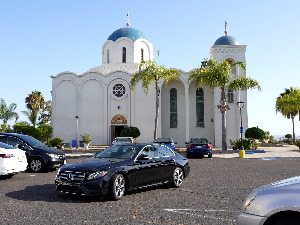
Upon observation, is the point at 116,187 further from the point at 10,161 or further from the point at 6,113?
the point at 6,113

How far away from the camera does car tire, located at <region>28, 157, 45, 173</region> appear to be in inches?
562

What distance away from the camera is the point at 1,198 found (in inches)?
335

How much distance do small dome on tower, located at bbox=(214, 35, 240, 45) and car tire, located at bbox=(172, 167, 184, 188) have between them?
119 feet

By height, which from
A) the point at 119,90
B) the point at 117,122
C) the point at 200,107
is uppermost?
the point at 119,90

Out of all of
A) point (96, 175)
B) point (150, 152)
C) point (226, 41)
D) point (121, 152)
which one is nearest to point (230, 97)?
point (226, 41)

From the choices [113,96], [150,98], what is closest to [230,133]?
[150,98]

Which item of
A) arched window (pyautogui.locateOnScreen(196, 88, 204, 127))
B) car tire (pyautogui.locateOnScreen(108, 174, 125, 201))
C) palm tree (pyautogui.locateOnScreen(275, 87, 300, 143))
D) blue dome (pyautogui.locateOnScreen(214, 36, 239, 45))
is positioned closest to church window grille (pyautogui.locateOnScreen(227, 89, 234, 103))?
arched window (pyautogui.locateOnScreen(196, 88, 204, 127))

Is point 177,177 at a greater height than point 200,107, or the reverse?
point 200,107

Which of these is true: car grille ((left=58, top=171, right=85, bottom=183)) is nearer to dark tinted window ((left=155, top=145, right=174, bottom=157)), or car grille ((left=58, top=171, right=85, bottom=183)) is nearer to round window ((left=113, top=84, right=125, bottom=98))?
dark tinted window ((left=155, top=145, right=174, bottom=157))

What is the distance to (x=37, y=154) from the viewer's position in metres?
14.4

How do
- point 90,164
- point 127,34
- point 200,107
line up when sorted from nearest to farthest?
point 90,164 → point 200,107 → point 127,34

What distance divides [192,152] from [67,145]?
69.8ft

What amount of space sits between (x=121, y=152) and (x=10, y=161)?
14.4 feet

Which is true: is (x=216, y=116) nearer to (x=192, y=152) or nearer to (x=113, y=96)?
(x=113, y=96)
